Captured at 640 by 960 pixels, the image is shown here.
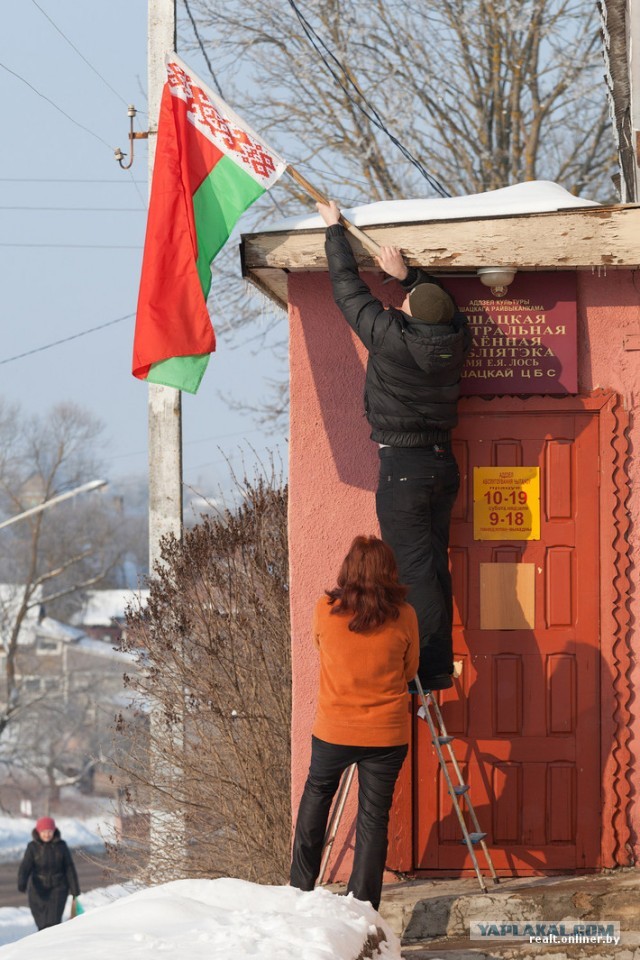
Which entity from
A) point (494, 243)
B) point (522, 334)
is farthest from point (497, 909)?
point (494, 243)

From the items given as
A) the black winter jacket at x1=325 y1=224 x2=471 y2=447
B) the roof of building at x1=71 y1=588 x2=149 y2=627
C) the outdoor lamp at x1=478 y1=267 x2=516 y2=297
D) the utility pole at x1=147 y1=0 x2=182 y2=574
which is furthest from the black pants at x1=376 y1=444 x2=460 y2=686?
the roof of building at x1=71 y1=588 x2=149 y2=627

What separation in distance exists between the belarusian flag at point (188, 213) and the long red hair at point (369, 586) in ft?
4.55

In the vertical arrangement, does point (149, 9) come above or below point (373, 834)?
above

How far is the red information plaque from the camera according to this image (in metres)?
6.53

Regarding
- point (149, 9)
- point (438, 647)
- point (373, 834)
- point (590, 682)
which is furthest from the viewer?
point (149, 9)

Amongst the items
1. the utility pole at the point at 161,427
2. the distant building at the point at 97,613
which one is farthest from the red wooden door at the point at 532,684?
the distant building at the point at 97,613

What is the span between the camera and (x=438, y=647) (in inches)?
241

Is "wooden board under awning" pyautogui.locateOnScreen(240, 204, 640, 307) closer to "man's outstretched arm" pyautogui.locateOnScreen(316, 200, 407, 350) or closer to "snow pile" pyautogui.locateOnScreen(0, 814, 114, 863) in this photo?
"man's outstretched arm" pyautogui.locateOnScreen(316, 200, 407, 350)

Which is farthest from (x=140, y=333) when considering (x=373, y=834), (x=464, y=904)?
(x=464, y=904)

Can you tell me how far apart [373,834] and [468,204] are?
3.18 metres

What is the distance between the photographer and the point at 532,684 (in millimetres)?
6543

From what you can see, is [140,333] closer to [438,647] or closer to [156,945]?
[438,647]

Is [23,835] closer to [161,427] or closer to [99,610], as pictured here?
[99,610]

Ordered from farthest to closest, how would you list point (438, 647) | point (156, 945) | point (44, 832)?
1. point (44, 832)
2. point (438, 647)
3. point (156, 945)
